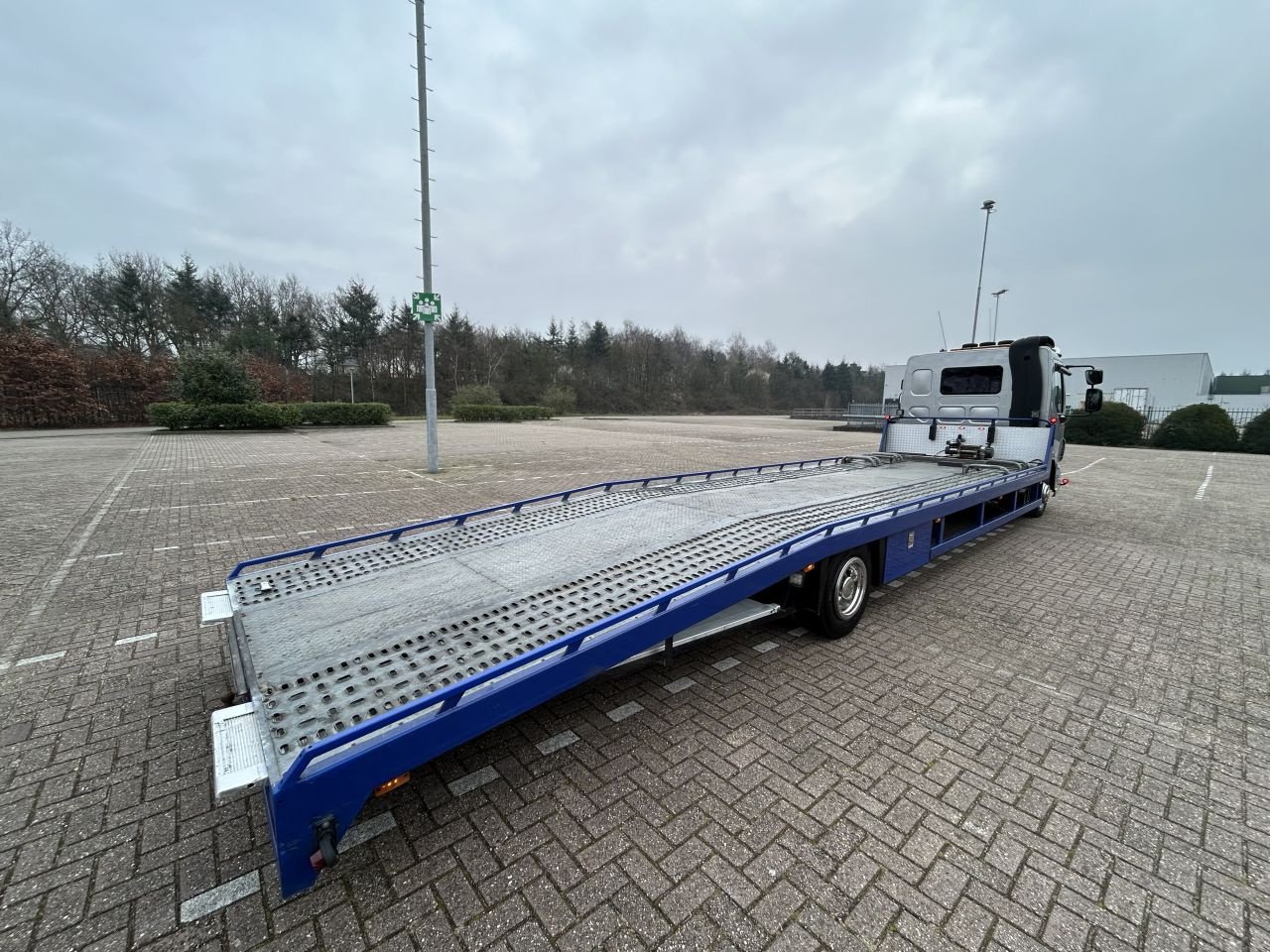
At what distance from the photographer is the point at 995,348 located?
796 centimetres

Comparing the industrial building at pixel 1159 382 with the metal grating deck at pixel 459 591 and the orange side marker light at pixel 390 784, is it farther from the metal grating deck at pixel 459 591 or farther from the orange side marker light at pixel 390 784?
the orange side marker light at pixel 390 784

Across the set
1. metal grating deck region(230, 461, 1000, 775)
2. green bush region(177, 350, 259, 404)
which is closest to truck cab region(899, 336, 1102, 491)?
metal grating deck region(230, 461, 1000, 775)

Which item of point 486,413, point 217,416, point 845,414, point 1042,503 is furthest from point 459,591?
point 845,414

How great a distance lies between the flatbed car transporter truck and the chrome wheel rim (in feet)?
0.06

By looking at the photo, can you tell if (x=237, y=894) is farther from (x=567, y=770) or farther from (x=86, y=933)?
(x=567, y=770)

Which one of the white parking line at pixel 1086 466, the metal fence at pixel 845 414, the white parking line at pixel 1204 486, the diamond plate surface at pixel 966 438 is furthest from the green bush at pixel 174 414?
the metal fence at pixel 845 414

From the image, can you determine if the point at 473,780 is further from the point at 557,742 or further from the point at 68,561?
the point at 68,561

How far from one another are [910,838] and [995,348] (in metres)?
7.97

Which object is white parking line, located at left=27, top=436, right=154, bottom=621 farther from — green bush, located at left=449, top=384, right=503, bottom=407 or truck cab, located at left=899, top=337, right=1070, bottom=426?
green bush, located at left=449, top=384, right=503, bottom=407

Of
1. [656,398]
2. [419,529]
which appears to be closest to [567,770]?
[419,529]

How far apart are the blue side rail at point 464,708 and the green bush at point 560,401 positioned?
48.4m

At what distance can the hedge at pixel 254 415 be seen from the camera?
Answer: 2303 cm

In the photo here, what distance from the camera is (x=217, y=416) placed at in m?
23.5

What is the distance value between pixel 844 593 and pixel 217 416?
Answer: 28.2 meters
